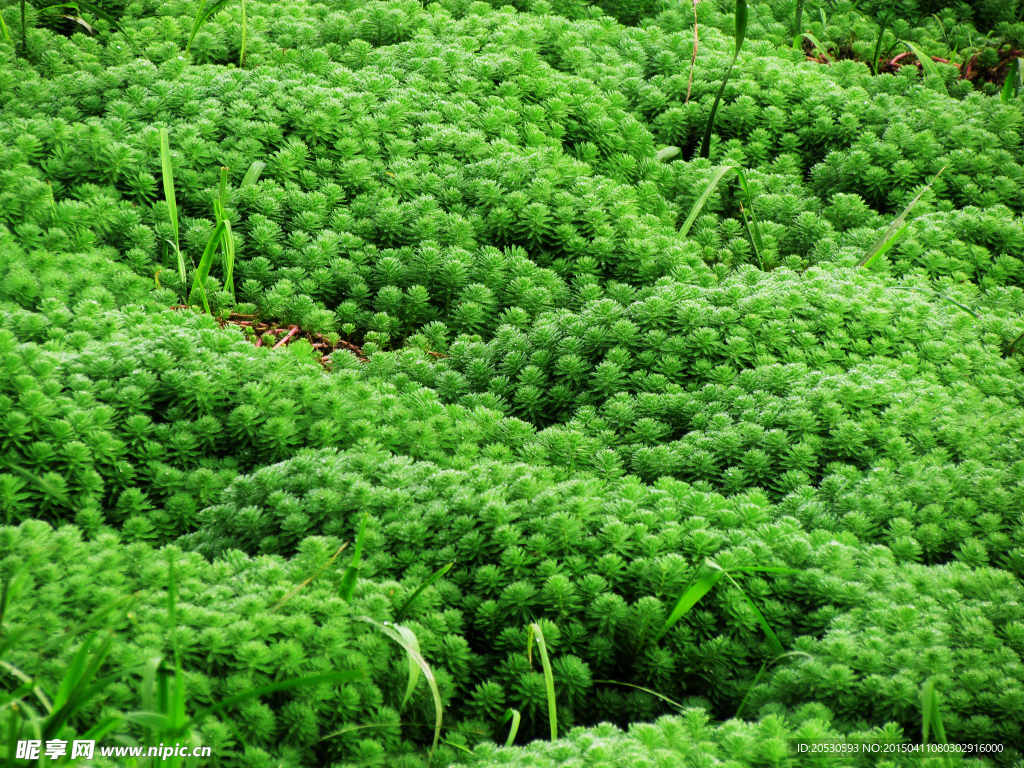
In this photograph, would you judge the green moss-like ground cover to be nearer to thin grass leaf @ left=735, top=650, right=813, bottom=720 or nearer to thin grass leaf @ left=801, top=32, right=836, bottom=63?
thin grass leaf @ left=735, top=650, right=813, bottom=720

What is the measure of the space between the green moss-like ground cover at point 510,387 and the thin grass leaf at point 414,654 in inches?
1.2

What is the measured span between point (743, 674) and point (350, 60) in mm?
4407

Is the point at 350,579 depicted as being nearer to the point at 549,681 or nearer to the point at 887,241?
the point at 549,681

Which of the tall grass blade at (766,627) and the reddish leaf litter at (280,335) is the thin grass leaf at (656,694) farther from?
the reddish leaf litter at (280,335)

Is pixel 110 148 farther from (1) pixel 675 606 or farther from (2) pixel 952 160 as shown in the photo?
(2) pixel 952 160

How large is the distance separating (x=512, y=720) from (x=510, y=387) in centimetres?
167

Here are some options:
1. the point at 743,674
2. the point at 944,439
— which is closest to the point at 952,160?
the point at 944,439

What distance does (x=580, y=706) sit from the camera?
8.64 feet

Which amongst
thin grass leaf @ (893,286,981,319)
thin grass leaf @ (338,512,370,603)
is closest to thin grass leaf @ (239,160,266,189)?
thin grass leaf @ (338,512,370,603)

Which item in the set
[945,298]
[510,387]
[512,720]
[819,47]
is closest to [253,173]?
[510,387]

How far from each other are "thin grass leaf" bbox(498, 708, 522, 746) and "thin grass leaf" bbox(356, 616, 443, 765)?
0.20m

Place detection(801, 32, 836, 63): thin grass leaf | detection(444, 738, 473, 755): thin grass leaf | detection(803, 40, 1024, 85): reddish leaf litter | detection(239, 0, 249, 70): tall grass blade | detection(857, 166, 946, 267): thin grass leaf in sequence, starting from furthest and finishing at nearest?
detection(803, 40, 1024, 85): reddish leaf litter
detection(801, 32, 836, 63): thin grass leaf
detection(239, 0, 249, 70): tall grass blade
detection(857, 166, 946, 267): thin grass leaf
detection(444, 738, 473, 755): thin grass leaf

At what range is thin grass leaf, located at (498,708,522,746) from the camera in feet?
7.60

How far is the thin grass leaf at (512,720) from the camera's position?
232 cm
